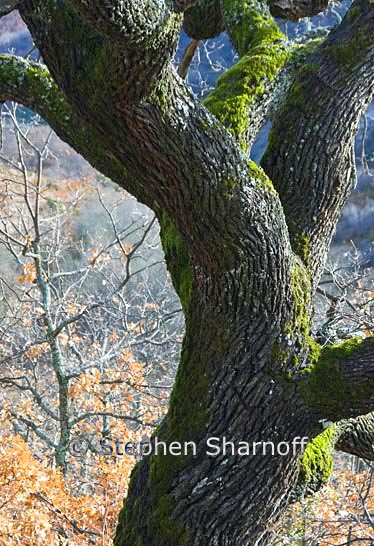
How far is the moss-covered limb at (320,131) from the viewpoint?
8.34 ft

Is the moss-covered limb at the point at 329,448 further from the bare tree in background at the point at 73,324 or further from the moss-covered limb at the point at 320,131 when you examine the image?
the bare tree in background at the point at 73,324

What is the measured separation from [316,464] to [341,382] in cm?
76

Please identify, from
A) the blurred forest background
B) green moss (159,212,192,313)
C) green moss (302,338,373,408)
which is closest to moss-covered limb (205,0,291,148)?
green moss (159,212,192,313)

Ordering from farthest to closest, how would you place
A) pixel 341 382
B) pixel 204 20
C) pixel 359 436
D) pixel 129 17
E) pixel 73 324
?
pixel 73 324, pixel 204 20, pixel 359 436, pixel 341 382, pixel 129 17

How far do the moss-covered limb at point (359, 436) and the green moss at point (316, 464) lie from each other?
192mm

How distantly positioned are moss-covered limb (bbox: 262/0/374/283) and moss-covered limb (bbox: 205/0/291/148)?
0.16m

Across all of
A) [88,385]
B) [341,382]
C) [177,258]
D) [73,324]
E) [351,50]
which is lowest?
[341,382]

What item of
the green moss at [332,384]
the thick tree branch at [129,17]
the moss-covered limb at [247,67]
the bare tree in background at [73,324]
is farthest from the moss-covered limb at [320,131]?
the bare tree in background at [73,324]

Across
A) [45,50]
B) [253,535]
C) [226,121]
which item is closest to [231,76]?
[226,121]

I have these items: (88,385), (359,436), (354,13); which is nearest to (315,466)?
(359,436)

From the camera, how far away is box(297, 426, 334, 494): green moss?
8.93 ft

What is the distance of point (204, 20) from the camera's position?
3482 millimetres

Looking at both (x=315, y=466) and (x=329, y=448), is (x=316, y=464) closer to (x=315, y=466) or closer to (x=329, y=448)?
(x=315, y=466)

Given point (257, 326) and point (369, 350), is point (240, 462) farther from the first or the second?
point (369, 350)
